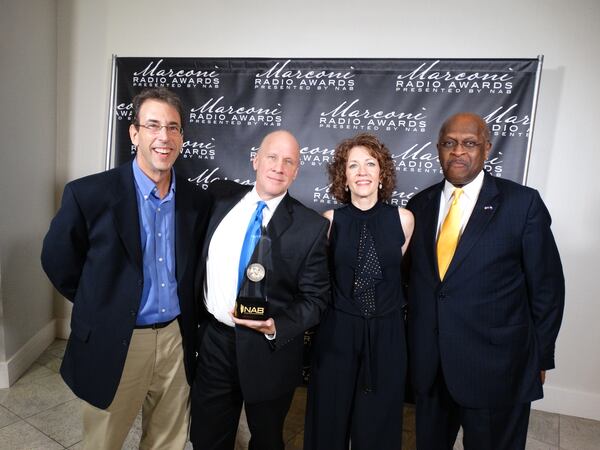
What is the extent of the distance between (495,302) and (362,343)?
0.55 metres

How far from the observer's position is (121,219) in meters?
1.59

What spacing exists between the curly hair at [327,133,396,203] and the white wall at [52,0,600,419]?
1.24 metres

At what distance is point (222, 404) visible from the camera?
70.6 inches

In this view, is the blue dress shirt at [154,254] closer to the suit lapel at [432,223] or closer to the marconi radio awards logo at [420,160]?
the suit lapel at [432,223]

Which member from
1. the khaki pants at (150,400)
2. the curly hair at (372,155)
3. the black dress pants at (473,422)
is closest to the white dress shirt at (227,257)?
the khaki pants at (150,400)

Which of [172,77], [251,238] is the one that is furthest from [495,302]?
[172,77]

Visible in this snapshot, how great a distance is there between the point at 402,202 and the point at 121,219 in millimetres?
1901

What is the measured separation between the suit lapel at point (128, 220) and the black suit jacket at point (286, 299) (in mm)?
272

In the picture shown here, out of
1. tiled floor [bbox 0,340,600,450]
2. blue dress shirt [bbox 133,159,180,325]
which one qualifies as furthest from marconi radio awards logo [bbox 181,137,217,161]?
tiled floor [bbox 0,340,600,450]

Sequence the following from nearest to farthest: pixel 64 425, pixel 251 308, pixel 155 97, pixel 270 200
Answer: pixel 251 308 < pixel 155 97 < pixel 270 200 < pixel 64 425

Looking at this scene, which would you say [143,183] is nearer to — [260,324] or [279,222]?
[279,222]

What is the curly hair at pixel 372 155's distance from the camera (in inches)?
75.9

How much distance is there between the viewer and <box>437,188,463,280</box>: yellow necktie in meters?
1.81

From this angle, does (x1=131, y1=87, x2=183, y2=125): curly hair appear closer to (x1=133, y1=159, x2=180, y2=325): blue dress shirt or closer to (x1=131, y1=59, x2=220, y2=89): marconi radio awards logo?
(x1=133, y1=159, x2=180, y2=325): blue dress shirt
